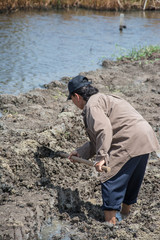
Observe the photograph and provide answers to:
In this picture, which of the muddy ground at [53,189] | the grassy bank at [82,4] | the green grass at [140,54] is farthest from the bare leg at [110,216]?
the grassy bank at [82,4]

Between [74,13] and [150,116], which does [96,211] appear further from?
[74,13]

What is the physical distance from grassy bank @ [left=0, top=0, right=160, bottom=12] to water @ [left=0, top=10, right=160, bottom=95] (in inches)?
25.2

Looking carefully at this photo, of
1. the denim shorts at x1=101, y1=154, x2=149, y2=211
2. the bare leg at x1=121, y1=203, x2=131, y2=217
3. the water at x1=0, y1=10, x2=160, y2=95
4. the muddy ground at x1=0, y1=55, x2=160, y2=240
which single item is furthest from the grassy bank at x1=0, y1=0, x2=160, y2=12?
the denim shorts at x1=101, y1=154, x2=149, y2=211

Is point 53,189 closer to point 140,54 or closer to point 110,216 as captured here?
point 110,216

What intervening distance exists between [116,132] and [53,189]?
133cm

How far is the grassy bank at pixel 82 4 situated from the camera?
2152 centimetres

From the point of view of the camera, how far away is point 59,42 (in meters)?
15.8

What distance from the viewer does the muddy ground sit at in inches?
150

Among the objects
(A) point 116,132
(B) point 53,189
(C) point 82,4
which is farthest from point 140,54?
(C) point 82,4

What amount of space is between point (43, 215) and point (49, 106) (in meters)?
3.88

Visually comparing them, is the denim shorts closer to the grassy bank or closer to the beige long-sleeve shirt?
the beige long-sleeve shirt

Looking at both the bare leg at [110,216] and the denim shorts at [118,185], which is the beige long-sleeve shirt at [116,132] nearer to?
the denim shorts at [118,185]

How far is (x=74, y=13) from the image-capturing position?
24.7 meters

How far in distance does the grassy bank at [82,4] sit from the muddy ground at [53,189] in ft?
53.1
